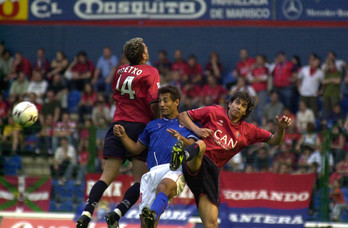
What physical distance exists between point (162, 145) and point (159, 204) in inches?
33.1

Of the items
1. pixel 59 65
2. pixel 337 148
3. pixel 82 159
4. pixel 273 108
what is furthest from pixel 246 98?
pixel 59 65

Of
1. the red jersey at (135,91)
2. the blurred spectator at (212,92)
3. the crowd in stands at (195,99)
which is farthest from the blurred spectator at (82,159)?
the red jersey at (135,91)

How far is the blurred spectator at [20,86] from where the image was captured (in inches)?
611

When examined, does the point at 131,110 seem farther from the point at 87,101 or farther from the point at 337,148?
the point at 87,101

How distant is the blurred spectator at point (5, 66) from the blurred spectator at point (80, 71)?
1.60 m

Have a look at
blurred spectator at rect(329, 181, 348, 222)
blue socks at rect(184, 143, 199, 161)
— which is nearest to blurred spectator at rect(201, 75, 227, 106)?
blurred spectator at rect(329, 181, 348, 222)

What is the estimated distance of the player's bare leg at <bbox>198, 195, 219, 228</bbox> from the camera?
733cm

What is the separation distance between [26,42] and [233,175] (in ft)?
27.3

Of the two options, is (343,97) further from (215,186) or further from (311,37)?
(215,186)

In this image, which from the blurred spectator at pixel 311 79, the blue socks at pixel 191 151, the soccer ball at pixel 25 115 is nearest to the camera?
the blue socks at pixel 191 151

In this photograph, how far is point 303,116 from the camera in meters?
13.5

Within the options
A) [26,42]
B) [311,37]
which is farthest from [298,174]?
[26,42]

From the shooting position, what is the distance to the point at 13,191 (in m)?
11.3

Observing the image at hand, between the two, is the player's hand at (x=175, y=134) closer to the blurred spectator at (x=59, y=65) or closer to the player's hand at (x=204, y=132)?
the player's hand at (x=204, y=132)
